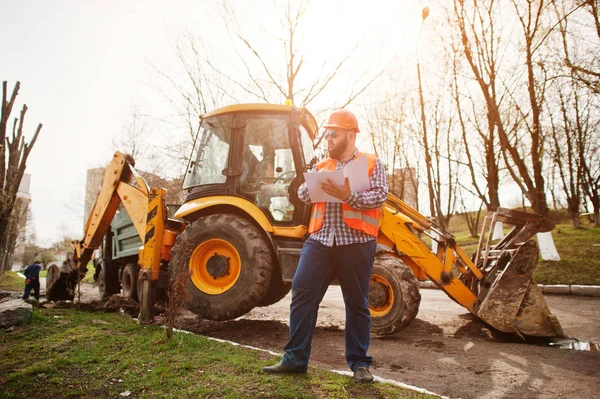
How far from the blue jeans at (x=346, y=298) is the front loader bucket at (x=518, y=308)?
102 inches

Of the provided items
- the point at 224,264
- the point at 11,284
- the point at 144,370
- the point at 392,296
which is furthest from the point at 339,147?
the point at 11,284

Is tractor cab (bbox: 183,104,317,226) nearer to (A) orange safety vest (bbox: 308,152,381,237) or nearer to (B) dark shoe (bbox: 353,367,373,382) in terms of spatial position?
(A) orange safety vest (bbox: 308,152,381,237)

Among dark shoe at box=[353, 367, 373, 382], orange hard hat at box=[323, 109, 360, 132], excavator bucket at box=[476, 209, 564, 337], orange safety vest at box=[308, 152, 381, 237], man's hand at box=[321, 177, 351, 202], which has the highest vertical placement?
orange hard hat at box=[323, 109, 360, 132]

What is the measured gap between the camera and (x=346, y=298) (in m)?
3.22

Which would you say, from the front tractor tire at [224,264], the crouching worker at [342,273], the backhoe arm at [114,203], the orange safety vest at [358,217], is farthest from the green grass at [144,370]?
the backhoe arm at [114,203]

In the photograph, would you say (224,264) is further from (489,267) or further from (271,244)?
(489,267)

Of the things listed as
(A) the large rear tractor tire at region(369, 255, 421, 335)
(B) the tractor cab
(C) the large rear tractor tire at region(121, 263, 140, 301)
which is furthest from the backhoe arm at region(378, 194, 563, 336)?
(C) the large rear tractor tire at region(121, 263, 140, 301)

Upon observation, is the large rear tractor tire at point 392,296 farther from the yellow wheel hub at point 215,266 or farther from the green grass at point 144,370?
the green grass at point 144,370

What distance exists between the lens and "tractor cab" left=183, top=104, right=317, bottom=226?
18.2 feet

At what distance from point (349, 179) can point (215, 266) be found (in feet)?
9.76

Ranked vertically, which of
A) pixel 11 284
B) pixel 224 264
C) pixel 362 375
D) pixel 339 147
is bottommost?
pixel 11 284

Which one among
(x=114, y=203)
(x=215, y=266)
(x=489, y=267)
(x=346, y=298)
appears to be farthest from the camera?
(x=114, y=203)

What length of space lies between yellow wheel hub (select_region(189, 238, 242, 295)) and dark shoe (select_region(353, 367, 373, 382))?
2.56 metres

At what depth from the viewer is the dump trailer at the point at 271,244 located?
5121mm
